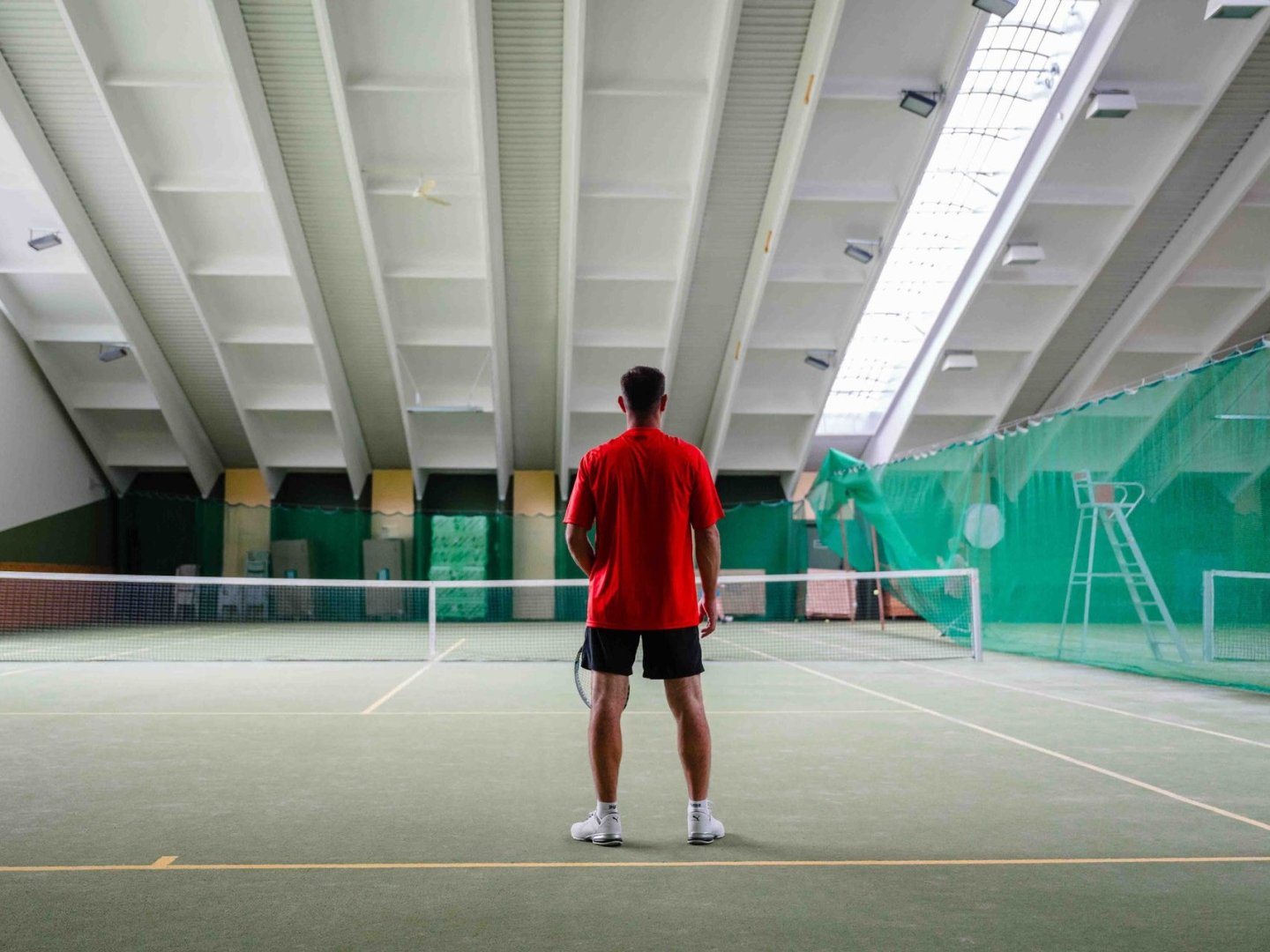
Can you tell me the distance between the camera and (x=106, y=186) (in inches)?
581

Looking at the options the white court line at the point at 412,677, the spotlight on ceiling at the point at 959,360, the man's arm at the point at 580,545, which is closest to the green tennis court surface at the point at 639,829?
the white court line at the point at 412,677

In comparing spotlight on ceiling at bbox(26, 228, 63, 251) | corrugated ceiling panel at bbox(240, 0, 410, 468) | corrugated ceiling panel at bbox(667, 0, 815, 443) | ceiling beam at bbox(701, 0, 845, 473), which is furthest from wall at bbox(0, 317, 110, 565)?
ceiling beam at bbox(701, 0, 845, 473)

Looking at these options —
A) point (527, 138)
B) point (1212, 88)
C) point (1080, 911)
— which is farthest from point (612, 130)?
point (1080, 911)

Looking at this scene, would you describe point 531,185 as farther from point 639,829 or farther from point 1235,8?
point 639,829

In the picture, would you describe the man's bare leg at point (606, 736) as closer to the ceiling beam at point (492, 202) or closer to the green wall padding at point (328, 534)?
the ceiling beam at point (492, 202)

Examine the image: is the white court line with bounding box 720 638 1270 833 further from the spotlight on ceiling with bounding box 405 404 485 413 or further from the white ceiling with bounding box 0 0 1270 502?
the spotlight on ceiling with bounding box 405 404 485 413

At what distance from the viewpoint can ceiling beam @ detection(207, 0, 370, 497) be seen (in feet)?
39.2

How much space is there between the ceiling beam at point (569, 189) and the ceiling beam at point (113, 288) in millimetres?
6379

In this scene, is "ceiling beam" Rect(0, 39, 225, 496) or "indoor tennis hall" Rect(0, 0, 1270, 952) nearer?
"indoor tennis hall" Rect(0, 0, 1270, 952)

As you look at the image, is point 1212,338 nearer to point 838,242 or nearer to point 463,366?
point 838,242

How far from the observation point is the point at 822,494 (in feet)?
55.9

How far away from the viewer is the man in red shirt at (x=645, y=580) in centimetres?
359

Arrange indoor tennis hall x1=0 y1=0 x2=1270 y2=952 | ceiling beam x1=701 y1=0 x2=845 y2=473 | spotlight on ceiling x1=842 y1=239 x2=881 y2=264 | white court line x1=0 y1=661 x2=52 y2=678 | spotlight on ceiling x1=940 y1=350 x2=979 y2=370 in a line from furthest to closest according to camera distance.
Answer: spotlight on ceiling x1=940 y1=350 x2=979 y2=370, spotlight on ceiling x1=842 y1=239 x2=881 y2=264, ceiling beam x1=701 y1=0 x2=845 y2=473, white court line x1=0 y1=661 x2=52 y2=678, indoor tennis hall x1=0 y1=0 x2=1270 y2=952

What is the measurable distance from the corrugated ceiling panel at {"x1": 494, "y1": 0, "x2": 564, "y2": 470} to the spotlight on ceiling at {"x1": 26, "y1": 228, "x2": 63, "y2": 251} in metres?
6.10
